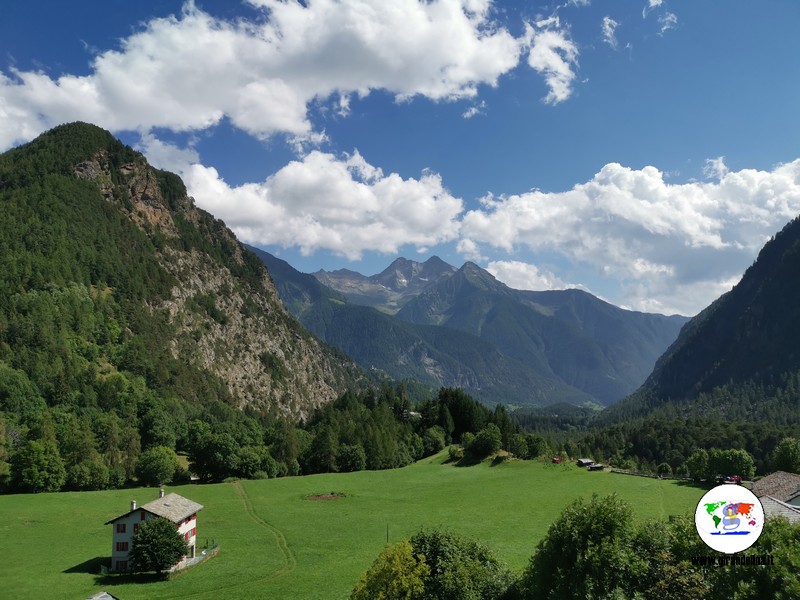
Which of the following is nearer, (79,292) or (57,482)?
(57,482)

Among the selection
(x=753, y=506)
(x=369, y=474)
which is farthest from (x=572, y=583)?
(x=369, y=474)

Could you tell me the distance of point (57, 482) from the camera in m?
102

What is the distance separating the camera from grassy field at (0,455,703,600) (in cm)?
5481

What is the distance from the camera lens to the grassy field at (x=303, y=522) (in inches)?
2158

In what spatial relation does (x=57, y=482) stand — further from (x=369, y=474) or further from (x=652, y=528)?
(x=652, y=528)

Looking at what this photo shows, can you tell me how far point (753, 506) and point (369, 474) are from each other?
108238 millimetres

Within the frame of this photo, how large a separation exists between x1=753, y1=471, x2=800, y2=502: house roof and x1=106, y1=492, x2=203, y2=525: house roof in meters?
80.5

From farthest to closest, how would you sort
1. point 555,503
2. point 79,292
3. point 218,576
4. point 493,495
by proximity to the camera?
point 79,292
point 493,495
point 555,503
point 218,576
